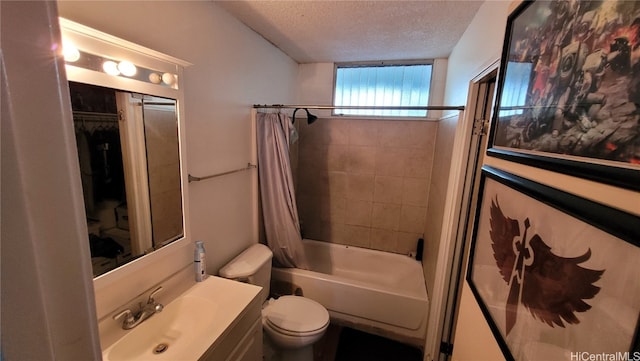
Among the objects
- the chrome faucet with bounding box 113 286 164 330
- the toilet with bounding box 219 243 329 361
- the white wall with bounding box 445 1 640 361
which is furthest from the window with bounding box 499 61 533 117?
the chrome faucet with bounding box 113 286 164 330

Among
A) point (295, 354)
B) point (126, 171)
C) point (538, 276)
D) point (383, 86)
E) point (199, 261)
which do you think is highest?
point (383, 86)

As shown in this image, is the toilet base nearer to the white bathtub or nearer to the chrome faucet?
the white bathtub

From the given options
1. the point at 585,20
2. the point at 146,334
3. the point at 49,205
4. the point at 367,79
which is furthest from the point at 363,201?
the point at 49,205

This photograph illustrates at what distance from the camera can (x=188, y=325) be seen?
1.19 metres

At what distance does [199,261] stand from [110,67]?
1015 mm

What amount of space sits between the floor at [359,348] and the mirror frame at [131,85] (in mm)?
1334

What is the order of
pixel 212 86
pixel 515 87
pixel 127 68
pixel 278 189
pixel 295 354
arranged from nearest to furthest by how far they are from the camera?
pixel 515 87 < pixel 127 68 < pixel 212 86 < pixel 295 354 < pixel 278 189

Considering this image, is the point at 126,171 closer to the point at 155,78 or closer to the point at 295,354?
the point at 155,78

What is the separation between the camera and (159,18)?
1188 millimetres

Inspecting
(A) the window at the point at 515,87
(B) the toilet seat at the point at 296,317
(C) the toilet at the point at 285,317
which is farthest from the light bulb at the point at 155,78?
(B) the toilet seat at the point at 296,317

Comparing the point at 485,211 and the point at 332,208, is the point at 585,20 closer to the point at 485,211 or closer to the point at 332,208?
the point at 485,211

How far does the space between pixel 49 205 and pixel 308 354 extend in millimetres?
1866

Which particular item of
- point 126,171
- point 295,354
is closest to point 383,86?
point 126,171

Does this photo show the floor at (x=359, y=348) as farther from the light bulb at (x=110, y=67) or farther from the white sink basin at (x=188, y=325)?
the light bulb at (x=110, y=67)
